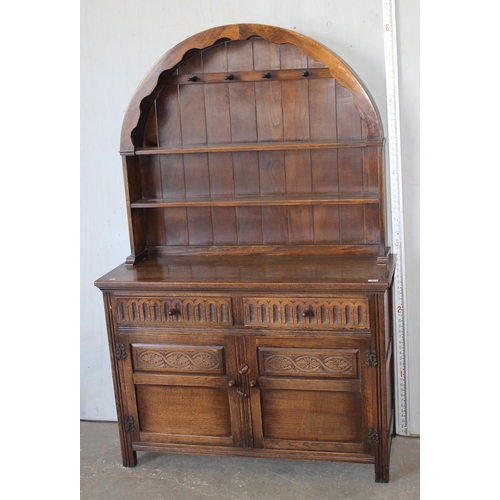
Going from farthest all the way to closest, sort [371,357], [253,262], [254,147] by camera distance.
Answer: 1. [253,262]
2. [254,147]
3. [371,357]

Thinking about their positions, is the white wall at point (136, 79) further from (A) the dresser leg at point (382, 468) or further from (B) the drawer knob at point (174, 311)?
(B) the drawer knob at point (174, 311)

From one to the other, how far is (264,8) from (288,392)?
193cm

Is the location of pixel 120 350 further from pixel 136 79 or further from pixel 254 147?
pixel 136 79

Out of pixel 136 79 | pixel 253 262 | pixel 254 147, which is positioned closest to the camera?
pixel 254 147

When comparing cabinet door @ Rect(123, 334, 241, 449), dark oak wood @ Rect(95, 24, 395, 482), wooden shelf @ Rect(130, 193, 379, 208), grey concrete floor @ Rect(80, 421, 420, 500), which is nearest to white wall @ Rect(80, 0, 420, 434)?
dark oak wood @ Rect(95, 24, 395, 482)

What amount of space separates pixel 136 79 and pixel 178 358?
1.52 m

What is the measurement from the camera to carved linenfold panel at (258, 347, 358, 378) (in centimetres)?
293

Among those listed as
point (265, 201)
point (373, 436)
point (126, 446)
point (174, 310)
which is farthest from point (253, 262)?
point (126, 446)

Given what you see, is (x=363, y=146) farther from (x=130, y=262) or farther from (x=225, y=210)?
(x=130, y=262)

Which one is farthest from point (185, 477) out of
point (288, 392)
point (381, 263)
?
point (381, 263)

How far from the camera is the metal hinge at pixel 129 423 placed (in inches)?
129

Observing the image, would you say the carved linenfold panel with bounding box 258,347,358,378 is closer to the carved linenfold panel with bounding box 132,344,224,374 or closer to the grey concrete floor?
the carved linenfold panel with bounding box 132,344,224,374

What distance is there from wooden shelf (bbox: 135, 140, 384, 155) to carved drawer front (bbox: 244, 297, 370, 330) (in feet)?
2.42

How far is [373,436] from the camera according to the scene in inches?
117
